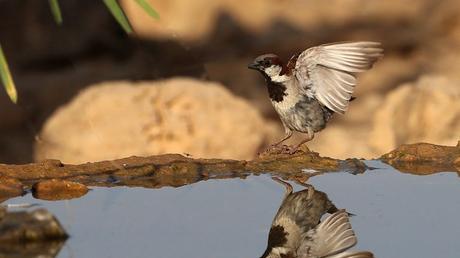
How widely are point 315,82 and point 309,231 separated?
1.75 m

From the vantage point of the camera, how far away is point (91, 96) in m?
7.43

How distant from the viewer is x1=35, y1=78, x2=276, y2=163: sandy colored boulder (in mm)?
7402

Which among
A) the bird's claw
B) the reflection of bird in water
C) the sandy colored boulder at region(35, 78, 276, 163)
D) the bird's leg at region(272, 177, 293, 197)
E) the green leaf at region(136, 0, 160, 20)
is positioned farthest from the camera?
the sandy colored boulder at region(35, 78, 276, 163)

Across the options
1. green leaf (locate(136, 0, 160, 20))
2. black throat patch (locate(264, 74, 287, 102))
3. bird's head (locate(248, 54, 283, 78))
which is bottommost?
green leaf (locate(136, 0, 160, 20))

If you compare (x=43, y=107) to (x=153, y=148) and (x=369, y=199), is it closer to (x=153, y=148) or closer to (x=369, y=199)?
(x=153, y=148)

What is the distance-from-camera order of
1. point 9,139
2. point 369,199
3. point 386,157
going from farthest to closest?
point 9,139 < point 386,157 < point 369,199

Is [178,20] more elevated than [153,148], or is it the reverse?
[178,20]

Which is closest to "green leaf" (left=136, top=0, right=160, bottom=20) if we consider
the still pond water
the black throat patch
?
the still pond water

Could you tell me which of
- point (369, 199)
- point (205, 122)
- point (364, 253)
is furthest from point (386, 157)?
point (205, 122)

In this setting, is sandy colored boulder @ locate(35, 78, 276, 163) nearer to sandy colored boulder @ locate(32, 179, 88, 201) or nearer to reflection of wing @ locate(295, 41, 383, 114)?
reflection of wing @ locate(295, 41, 383, 114)

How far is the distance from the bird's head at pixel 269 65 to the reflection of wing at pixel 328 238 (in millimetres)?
1722

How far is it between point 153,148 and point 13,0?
1.23 m

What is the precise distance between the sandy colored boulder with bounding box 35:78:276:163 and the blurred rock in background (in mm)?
57

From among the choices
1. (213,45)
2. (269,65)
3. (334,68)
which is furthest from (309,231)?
(213,45)
